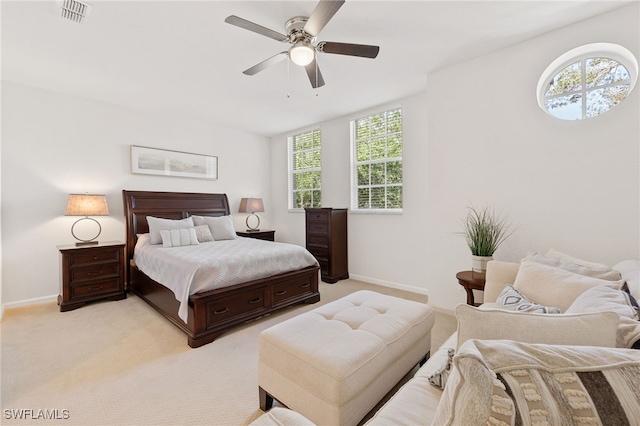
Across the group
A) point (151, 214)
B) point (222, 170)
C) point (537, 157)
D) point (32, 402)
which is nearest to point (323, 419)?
point (32, 402)

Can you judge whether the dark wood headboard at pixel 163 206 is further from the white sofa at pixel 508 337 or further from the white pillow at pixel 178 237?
the white sofa at pixel 508 337

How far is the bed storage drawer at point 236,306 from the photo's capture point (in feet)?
Result: 8.09

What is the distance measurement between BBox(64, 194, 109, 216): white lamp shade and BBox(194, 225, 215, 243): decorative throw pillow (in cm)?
111

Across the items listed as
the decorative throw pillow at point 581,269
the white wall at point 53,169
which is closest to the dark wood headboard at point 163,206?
the white wall at point 53,169

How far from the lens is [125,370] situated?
1.99m

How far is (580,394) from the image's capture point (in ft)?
1.80

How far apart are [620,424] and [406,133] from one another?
3.68 metres

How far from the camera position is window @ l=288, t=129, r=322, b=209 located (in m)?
5.06

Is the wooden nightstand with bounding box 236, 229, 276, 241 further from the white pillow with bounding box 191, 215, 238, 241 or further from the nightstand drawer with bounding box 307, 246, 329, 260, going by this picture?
the nightstand drawer with bounding box 307, 246, 329, 260

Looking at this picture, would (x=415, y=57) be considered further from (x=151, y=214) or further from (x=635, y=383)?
(x=151, y=214)

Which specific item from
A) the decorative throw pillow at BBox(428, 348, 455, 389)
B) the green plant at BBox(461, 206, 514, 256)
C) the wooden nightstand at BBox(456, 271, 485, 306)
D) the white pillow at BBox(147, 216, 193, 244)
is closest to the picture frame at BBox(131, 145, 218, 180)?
the white pillow at BBox(147, 216, 193, 244)

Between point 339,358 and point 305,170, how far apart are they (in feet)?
14.0

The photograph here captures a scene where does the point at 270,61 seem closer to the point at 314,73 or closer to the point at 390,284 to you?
the point at 314,73

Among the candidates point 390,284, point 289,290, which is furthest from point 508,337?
point 390,284
